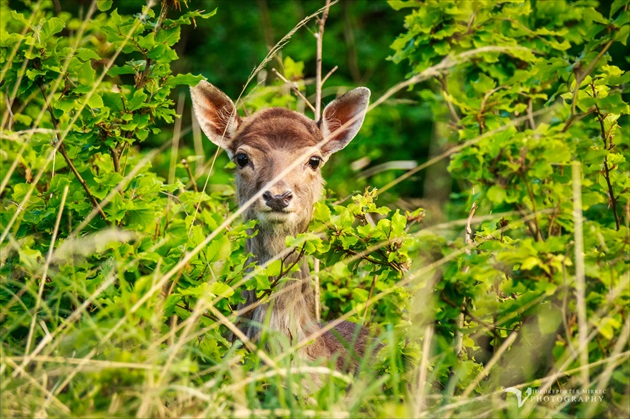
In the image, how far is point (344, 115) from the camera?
22.1ft

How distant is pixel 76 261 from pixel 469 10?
3.05 m

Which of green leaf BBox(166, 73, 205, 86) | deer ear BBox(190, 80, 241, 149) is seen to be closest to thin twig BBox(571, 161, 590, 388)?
green leaf BBox(166, 73, 205, 86)

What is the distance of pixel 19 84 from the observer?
509cm

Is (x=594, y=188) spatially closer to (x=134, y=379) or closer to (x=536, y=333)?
(x=536, y=333)

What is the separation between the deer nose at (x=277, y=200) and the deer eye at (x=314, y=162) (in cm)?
73

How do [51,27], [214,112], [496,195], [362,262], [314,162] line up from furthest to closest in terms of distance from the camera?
1. [214,112]
2. [314,162]
3. [362,262]
4. [51,27]
5. [496,195]

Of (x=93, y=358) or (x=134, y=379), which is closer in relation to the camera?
(x=134, y=379)

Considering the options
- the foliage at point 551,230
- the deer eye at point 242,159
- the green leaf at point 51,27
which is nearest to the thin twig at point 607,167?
the foliage at point 551,230

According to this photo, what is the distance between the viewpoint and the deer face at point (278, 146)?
5750 mm

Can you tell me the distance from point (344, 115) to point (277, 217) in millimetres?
1386

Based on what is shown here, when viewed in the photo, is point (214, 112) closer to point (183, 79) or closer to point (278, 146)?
point (278, 146)

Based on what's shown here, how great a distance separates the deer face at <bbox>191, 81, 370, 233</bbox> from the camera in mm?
5750

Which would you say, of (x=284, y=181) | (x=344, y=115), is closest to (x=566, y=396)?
(x=284, y=181)

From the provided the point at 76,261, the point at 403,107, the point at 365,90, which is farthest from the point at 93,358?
the point at 403,107
